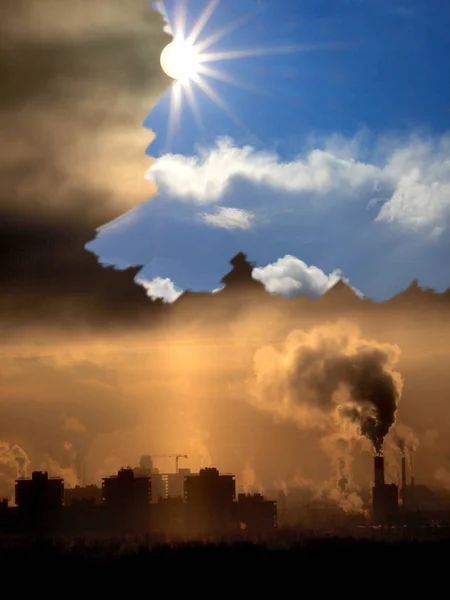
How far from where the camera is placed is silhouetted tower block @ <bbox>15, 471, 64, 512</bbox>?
280ft

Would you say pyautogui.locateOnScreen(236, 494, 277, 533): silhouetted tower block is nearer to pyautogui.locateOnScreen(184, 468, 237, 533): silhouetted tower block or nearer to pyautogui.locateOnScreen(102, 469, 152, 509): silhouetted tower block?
pyautogui.locateOnScreen(184, 468, 237, 533): silhouetted tower block

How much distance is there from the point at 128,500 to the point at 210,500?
765cm

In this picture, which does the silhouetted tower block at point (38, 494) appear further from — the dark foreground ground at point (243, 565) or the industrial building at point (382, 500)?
the industrial building at point (382, 500)

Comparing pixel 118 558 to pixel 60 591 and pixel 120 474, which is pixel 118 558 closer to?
pixel 60 591

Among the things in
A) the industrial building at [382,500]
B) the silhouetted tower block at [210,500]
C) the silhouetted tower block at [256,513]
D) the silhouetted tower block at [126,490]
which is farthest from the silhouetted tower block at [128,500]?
the industrial building at [382,500]

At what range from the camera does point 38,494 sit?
8612 cm

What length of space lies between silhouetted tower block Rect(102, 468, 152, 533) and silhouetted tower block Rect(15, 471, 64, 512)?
4.51 metres

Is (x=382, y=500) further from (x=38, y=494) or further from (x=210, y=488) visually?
(x=38, y=494)

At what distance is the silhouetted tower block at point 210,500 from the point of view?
276 ft

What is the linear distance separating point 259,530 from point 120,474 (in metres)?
14.2

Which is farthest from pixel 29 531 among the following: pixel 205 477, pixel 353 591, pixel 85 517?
pixel 353 591

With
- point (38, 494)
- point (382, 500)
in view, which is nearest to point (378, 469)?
point (382, 500)

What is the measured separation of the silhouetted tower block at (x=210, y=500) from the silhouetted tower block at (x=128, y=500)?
396 cm

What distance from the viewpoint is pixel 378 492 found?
294 feet
